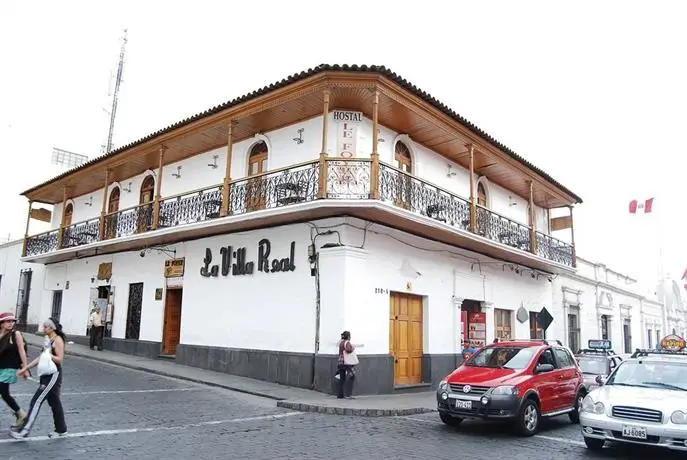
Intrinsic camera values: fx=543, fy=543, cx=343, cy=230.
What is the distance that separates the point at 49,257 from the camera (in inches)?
928

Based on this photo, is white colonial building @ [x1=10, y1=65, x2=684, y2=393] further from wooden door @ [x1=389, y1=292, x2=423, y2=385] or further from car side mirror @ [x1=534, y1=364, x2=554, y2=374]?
car side mirror @ [x1=534, y1=364, x2=554, y2=374]

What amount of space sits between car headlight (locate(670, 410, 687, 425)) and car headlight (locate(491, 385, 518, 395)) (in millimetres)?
2419

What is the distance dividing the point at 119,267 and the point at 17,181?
15.1 meters

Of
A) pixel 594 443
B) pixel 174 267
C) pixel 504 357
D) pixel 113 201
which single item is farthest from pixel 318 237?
pixel 113 201

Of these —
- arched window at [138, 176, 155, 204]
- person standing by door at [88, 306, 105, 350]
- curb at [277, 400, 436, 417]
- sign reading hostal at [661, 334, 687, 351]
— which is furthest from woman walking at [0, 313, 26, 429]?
sign reading hostal at [661, 334, 687, 351]

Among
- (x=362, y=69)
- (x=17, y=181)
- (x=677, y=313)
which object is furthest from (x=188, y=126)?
(x=677, y=313)

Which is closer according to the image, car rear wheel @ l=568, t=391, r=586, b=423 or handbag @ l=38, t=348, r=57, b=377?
handbag @ l=38, t=348, r=57, b=377

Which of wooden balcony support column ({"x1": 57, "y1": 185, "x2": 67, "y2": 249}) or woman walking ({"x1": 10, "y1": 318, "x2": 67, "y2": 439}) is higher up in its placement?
wooden balcony support column ({"x1": 57, "y1": 185, "x2": 67, "y2": 249})

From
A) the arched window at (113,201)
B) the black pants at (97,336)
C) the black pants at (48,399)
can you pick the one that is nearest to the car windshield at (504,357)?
the black pants at (48,399)

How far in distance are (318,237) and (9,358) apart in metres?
7.46

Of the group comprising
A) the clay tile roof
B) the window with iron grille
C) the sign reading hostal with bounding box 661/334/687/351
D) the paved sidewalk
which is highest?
the clay tile roof

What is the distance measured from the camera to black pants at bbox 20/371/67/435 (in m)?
7.39

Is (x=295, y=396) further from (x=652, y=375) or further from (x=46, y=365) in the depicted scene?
(x=652, y=375)

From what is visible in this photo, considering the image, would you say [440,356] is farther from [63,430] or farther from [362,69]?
[63,430]
